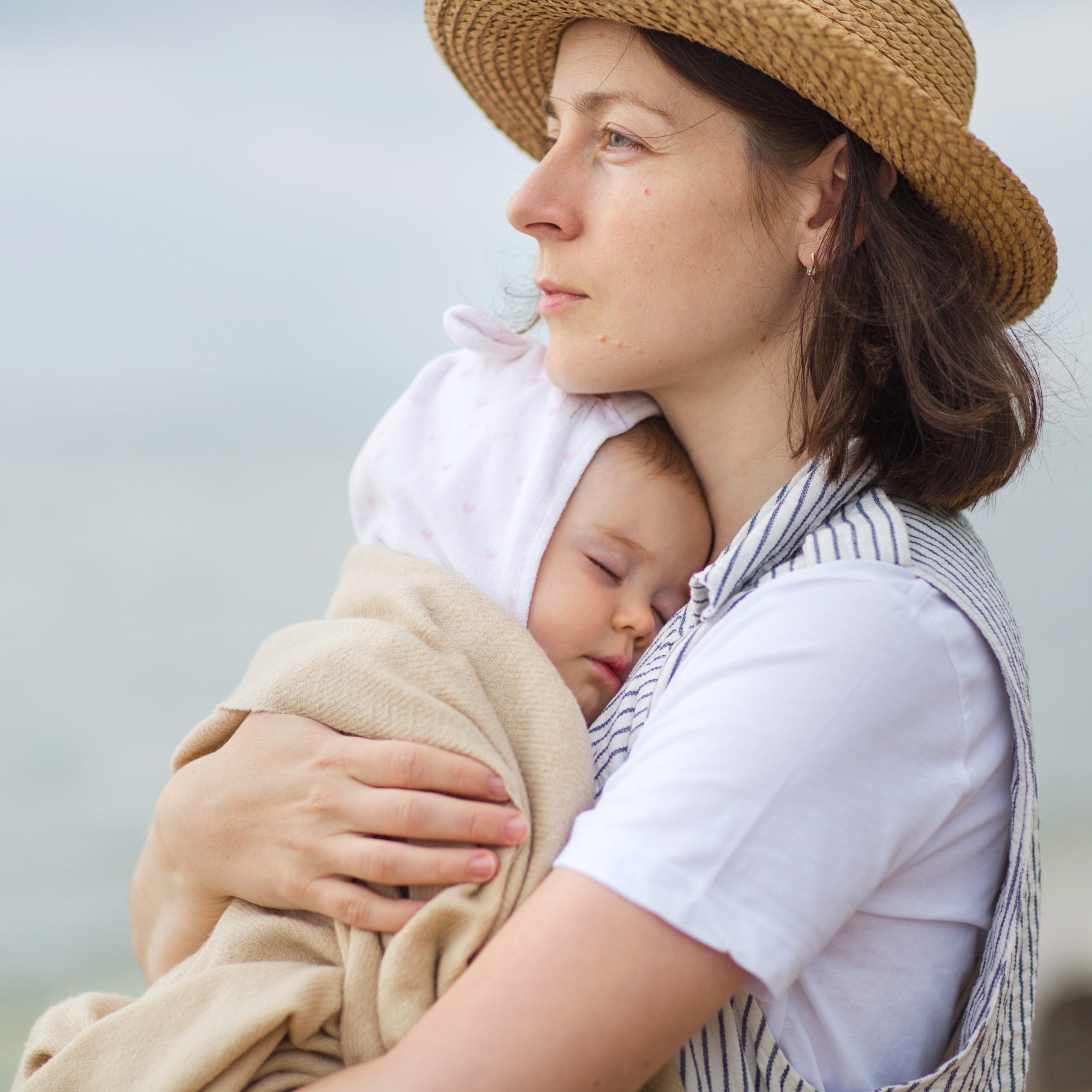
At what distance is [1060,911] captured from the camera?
11.4 ft

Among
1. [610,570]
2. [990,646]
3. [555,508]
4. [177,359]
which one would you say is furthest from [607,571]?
[177,359]

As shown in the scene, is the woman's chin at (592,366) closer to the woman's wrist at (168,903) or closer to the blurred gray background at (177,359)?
the woman's wrist at (168,903)

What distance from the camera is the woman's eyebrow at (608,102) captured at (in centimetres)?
137

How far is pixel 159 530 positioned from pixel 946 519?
347 centimetres

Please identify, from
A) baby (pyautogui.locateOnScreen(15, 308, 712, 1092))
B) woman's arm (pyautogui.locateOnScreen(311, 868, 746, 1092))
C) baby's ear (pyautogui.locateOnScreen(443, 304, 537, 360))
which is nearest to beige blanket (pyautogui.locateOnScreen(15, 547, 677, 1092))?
baby (pyautogui.locateOnScreen(15, 308, 712, 1092))

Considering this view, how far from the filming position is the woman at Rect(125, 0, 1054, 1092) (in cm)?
90

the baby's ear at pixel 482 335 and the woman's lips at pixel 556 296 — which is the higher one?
the woman's lips at pixel 556 296

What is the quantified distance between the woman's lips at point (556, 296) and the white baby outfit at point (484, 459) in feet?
0.47

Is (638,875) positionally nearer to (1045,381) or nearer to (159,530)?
(1045,381)

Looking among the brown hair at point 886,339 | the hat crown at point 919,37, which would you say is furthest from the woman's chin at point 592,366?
the hat crown at point 919,37

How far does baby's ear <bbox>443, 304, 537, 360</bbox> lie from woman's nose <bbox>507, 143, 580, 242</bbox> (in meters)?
0.27

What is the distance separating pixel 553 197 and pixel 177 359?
2.86m

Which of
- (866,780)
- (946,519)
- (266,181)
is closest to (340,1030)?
(866,780)

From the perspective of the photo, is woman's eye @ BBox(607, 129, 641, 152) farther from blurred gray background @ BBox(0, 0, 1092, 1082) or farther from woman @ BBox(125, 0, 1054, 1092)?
blurred gray background @ BBox(0, 0, 1092, 1082)
